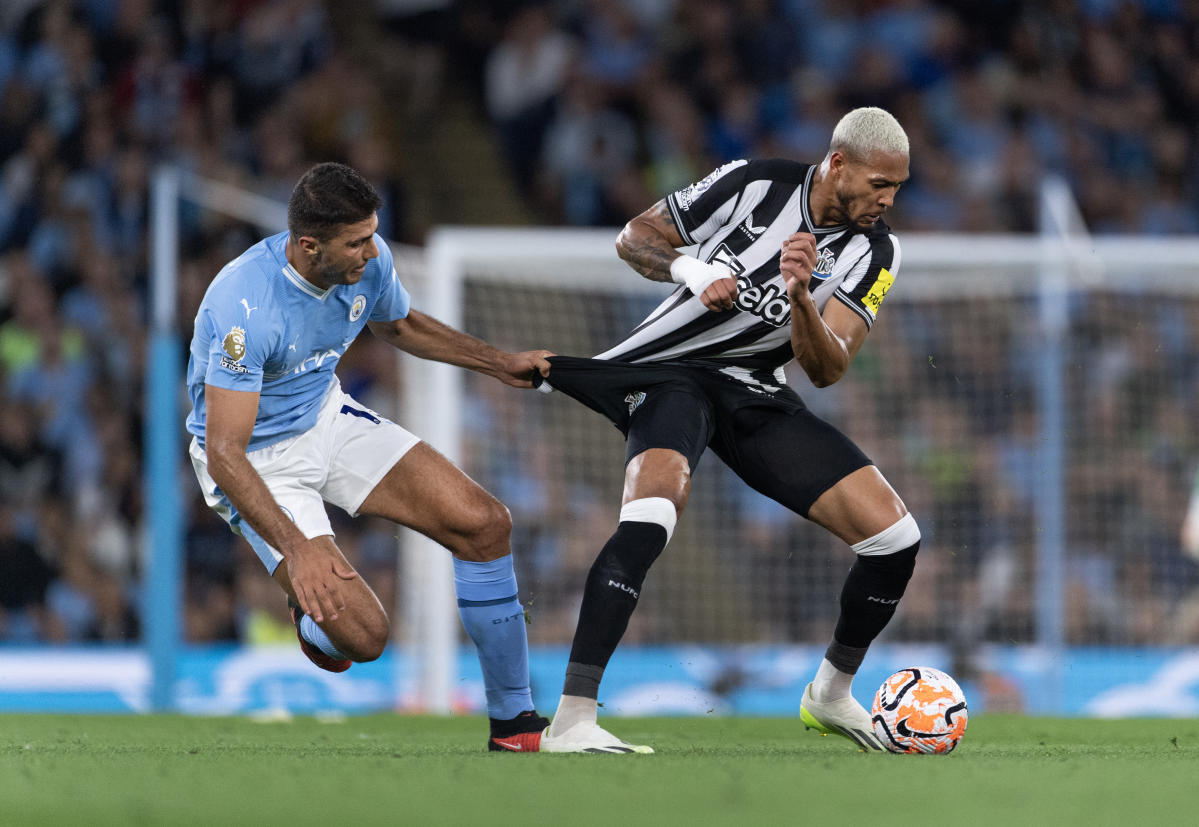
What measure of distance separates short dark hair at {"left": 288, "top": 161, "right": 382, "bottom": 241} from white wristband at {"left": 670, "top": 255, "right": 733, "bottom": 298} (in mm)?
938

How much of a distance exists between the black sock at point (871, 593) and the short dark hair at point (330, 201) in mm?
1910

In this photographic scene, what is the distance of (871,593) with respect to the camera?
529 cm

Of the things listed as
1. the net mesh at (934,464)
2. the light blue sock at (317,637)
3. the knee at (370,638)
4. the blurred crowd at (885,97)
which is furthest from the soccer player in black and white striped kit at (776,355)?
the blurred crowd at (885,97)

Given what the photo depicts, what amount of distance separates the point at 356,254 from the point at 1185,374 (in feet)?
24.2

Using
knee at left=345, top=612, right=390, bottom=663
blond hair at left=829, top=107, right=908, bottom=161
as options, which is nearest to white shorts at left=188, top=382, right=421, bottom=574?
knee at left=345, top=612, right=390, bottom=663

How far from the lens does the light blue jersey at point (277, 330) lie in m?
5.04

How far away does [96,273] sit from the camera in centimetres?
1220

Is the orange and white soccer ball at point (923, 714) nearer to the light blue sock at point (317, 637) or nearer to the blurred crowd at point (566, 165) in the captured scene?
the light blue sock at point (317, 637)

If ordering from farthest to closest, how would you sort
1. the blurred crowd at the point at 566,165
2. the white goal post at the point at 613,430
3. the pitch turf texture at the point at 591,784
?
1. the blurred crowd at the point at 566,165
2. the white goal post at the point at 613,430
3. the pitch turf texture at the point at 591,784

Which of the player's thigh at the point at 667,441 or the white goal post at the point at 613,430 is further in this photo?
the white goal post at the point at 613,430

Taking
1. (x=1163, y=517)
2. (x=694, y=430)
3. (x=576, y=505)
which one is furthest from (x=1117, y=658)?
(x=694, y=430)

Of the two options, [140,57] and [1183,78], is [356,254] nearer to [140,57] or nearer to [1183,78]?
[140,57]

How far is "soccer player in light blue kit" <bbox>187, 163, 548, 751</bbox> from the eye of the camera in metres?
5.01

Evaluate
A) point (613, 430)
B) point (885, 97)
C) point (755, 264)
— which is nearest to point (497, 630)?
Answer: point (755, 264)
